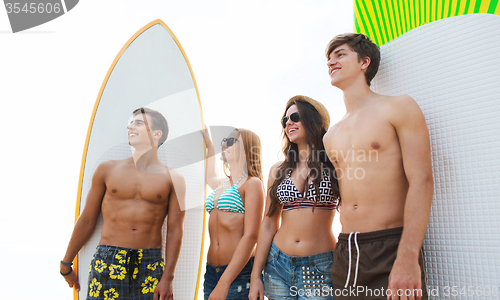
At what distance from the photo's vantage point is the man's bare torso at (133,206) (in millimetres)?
2439

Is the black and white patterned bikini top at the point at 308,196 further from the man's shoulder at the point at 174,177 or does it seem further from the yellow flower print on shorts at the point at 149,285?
the yellow flower print on shorts at the point at 149,285

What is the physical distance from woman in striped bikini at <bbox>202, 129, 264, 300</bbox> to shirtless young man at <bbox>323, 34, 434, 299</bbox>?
69 centimetres

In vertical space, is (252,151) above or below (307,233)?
above

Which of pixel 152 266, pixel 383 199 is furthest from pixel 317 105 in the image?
pixel 152 266

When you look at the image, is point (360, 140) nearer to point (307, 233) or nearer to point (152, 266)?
point (307, 233)

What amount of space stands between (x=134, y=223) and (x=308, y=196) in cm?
142

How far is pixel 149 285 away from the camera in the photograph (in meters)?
2.41

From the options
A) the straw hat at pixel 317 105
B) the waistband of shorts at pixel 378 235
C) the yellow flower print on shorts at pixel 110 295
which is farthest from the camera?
the yellow flower print on shorts at pixel 110 295

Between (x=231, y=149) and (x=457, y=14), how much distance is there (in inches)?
68.0

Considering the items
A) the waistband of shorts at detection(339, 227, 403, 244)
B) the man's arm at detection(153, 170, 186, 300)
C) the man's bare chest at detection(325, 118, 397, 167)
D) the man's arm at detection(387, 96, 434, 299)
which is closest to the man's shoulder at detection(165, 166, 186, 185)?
the man's arm at detection(153, 170, 186, 300)

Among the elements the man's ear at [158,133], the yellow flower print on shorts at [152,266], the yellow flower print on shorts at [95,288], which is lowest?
the yellow flower print on shorts at [95,288]

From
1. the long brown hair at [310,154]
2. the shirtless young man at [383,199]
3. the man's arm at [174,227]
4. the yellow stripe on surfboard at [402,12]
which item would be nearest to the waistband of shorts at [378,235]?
the shirtless young man at [383,199]

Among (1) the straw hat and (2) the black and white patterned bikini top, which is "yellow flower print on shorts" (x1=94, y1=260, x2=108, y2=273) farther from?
(1) the straw hat

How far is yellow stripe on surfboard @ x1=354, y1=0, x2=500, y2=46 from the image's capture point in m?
1.75
